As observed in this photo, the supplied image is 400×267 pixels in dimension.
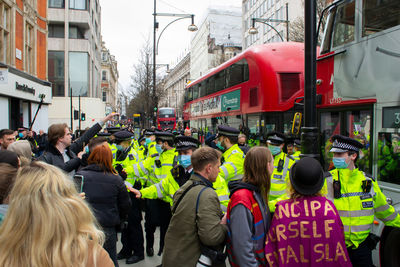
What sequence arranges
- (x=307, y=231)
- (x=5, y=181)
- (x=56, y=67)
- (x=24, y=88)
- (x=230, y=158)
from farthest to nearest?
(x=56, y=67) < (x=24, y=88) < (x=230, y=158) < (x=307, y=231) < (x=5, y=181)

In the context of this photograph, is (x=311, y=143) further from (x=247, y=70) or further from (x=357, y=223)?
(x=247, y=70)

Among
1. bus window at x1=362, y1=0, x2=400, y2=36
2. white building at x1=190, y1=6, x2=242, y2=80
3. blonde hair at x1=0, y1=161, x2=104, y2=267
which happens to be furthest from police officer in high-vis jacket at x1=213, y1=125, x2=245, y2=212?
white building at x1=190, y1=6, x2=242, y2=80

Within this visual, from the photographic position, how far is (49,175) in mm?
1482

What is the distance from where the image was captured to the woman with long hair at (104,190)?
3607 mm

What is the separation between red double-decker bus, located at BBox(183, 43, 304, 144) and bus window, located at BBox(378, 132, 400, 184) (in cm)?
506

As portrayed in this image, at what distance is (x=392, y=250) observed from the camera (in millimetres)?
3854

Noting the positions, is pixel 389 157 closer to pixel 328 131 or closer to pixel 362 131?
pixel 362 131

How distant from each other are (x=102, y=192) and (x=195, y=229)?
1.48 m

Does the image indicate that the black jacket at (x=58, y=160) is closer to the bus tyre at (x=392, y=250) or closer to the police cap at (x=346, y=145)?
the police cap at (x=346, y=145)

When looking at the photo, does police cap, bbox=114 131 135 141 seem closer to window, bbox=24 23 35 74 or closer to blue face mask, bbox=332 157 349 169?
blue face mask, bbox=332 157 349 169

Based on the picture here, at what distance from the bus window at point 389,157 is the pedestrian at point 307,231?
95.6 inches

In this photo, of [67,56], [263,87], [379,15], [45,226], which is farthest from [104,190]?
[67,56]

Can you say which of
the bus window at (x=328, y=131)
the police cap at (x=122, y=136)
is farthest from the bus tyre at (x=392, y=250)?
the police cap at (x=122, y=136)

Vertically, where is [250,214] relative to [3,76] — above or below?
below
